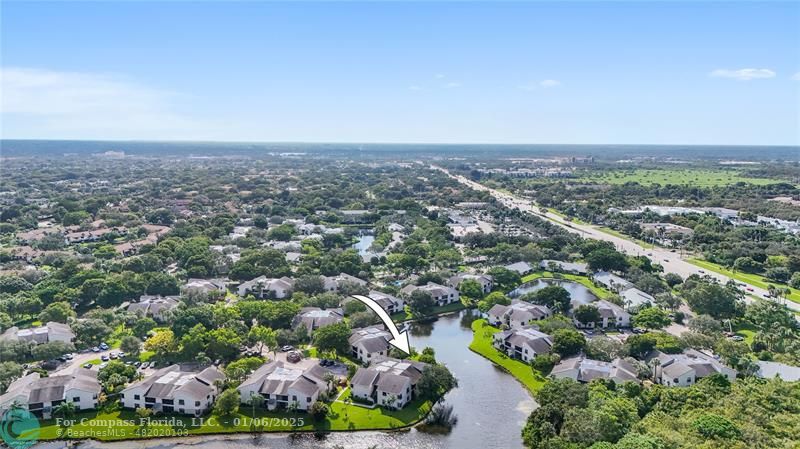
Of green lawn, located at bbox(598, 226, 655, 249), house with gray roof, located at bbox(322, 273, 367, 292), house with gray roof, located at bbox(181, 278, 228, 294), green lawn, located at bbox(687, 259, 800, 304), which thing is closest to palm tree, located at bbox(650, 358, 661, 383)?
green lawn, located at bbox(687, 259, 800, 304)

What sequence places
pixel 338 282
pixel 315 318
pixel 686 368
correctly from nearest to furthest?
pixel 686 368 → pixel 315 318 → pixel 338 282

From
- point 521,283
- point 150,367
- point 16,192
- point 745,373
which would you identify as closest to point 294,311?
point 150,367

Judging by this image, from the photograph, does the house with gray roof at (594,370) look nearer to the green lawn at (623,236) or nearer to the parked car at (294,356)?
the parked car at (294,356)

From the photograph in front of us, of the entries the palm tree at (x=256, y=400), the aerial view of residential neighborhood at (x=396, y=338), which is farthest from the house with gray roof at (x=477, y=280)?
the palm tree at (x=256, y=400)

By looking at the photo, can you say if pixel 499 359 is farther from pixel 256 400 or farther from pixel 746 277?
pixel 746 277

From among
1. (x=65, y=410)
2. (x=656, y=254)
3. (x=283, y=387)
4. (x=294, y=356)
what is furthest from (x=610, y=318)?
(x=65, y=410)

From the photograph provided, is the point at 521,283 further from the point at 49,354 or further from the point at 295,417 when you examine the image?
the point at 49,354
